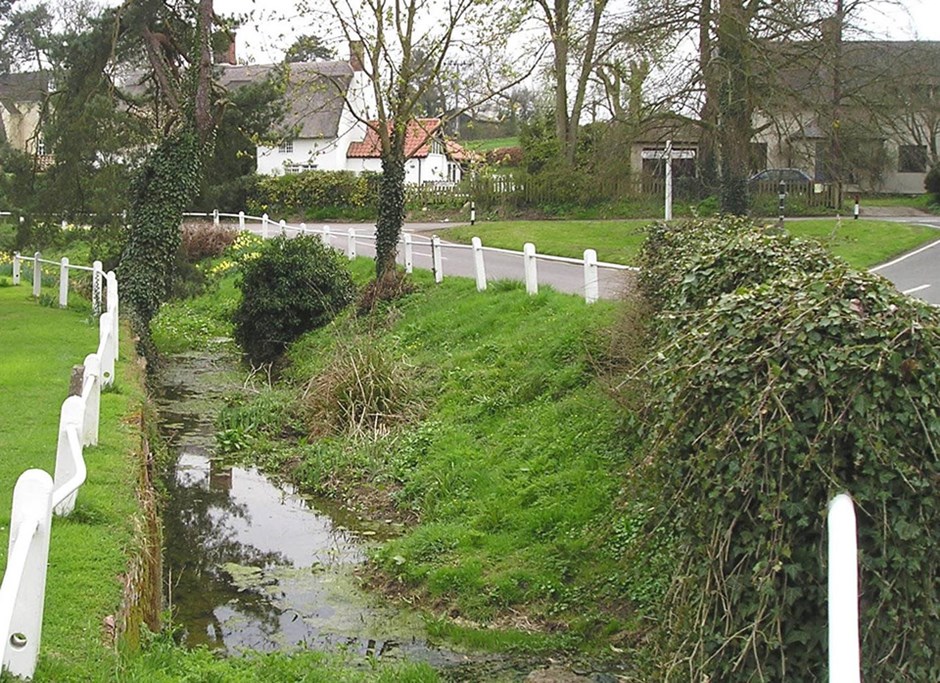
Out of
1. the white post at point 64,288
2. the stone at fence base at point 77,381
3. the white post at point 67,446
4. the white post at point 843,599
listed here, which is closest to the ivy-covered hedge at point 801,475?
the white post at point 843,599

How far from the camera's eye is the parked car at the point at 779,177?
136 feet

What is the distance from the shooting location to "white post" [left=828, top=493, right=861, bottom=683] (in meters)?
2.97

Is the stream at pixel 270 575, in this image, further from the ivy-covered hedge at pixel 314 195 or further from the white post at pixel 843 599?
the ivy-covered hedge at pixel 314 195

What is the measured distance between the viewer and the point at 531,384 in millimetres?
13250

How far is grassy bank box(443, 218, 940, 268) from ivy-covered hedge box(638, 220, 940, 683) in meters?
18.8

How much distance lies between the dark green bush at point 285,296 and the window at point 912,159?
36083 mm

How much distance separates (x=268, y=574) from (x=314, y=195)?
3889cm

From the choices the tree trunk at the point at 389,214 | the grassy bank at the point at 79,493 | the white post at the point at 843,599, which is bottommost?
the grassy bank at the point at 79,493

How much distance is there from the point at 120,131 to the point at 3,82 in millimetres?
39335

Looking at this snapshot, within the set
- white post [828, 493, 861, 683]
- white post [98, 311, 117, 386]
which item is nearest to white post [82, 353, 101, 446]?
white post [98, 311, 117, 386]

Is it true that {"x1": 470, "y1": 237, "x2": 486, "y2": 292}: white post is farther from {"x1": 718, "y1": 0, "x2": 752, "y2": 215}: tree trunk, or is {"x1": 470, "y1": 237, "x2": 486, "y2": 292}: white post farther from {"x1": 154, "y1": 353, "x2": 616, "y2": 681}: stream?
{"x1": 718, "y1": 0, "x2": 752, "y2": 215}: tree trunk

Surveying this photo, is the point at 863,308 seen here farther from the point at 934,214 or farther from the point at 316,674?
the point at 934,214

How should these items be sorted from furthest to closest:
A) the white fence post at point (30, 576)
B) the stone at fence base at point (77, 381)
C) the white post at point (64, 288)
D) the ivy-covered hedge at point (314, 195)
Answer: the ivy-covered hedge at point (314, 195), the white post at point (64, 288), the stone at fence base at point (77, 381), the white fence post at point (30, 576)

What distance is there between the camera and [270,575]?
1023cm
